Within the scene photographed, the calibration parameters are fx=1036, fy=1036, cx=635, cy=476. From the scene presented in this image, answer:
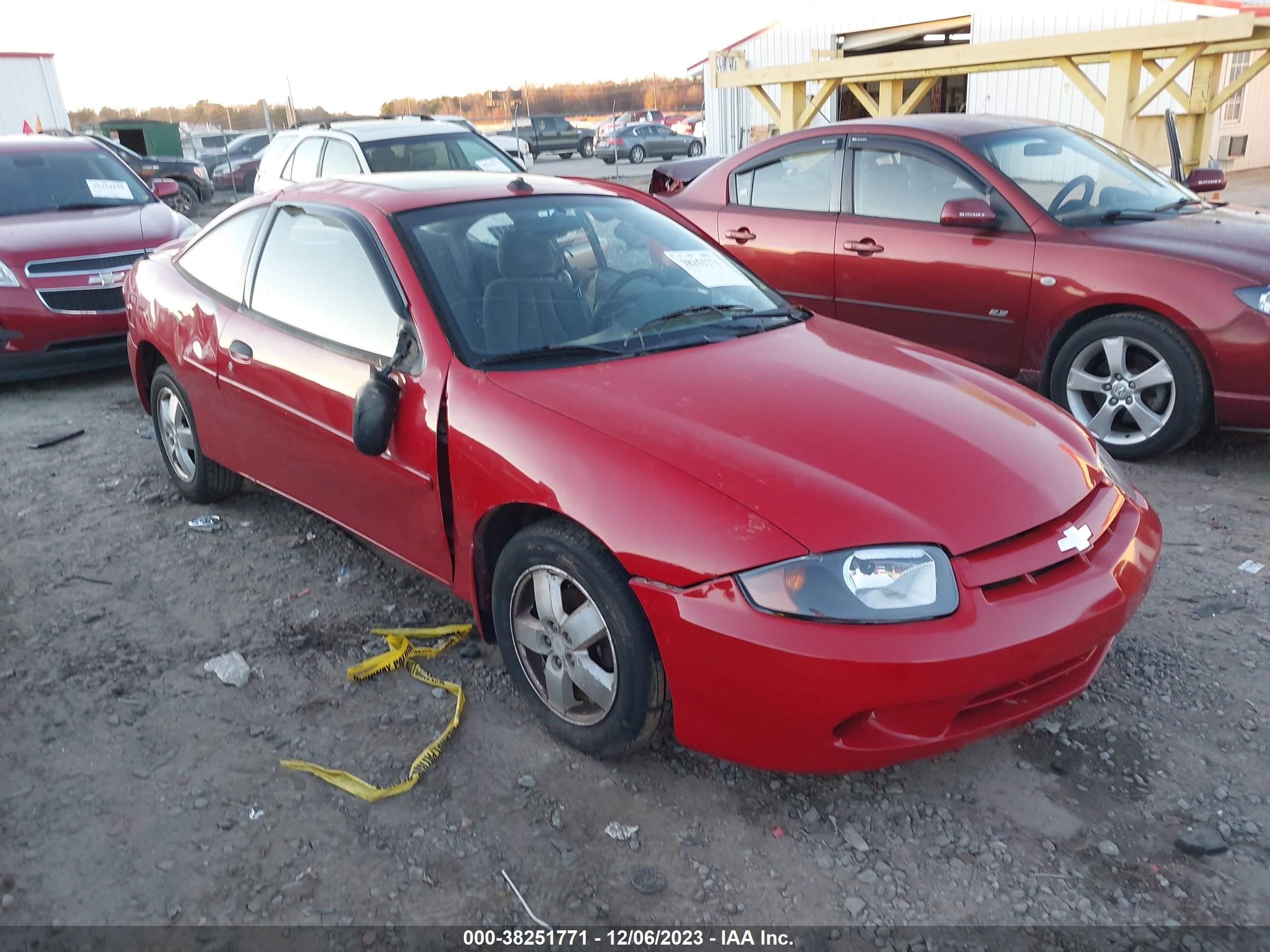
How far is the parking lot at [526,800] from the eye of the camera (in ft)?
7.99

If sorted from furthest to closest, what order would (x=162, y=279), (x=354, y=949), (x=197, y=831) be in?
1. (x=162, y=279)
2. (x=197, y=831)
3. (x=354, y=949)

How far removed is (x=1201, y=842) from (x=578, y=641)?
1.63 meters

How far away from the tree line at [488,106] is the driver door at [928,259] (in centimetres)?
4459

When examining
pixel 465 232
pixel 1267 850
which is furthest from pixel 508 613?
pixel 1267 850

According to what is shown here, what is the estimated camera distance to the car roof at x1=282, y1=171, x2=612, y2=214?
3619 mm

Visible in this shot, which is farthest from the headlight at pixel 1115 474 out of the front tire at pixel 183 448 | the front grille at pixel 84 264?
the front grille at pixel 84 264

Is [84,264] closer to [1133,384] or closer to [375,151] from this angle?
[375,151]

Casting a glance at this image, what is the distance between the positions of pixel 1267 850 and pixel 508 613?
2035mm

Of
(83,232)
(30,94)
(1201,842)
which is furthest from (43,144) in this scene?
(30,94)

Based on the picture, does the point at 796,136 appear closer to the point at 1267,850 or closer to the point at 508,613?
the point at 508,613

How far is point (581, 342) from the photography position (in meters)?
3.25

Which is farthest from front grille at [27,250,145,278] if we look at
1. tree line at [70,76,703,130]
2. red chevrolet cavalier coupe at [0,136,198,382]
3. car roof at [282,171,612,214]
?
tree line at [70,76,703,130]

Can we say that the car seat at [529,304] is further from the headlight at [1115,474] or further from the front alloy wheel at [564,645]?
the headlight at [1115,474]

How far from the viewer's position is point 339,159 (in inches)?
380
